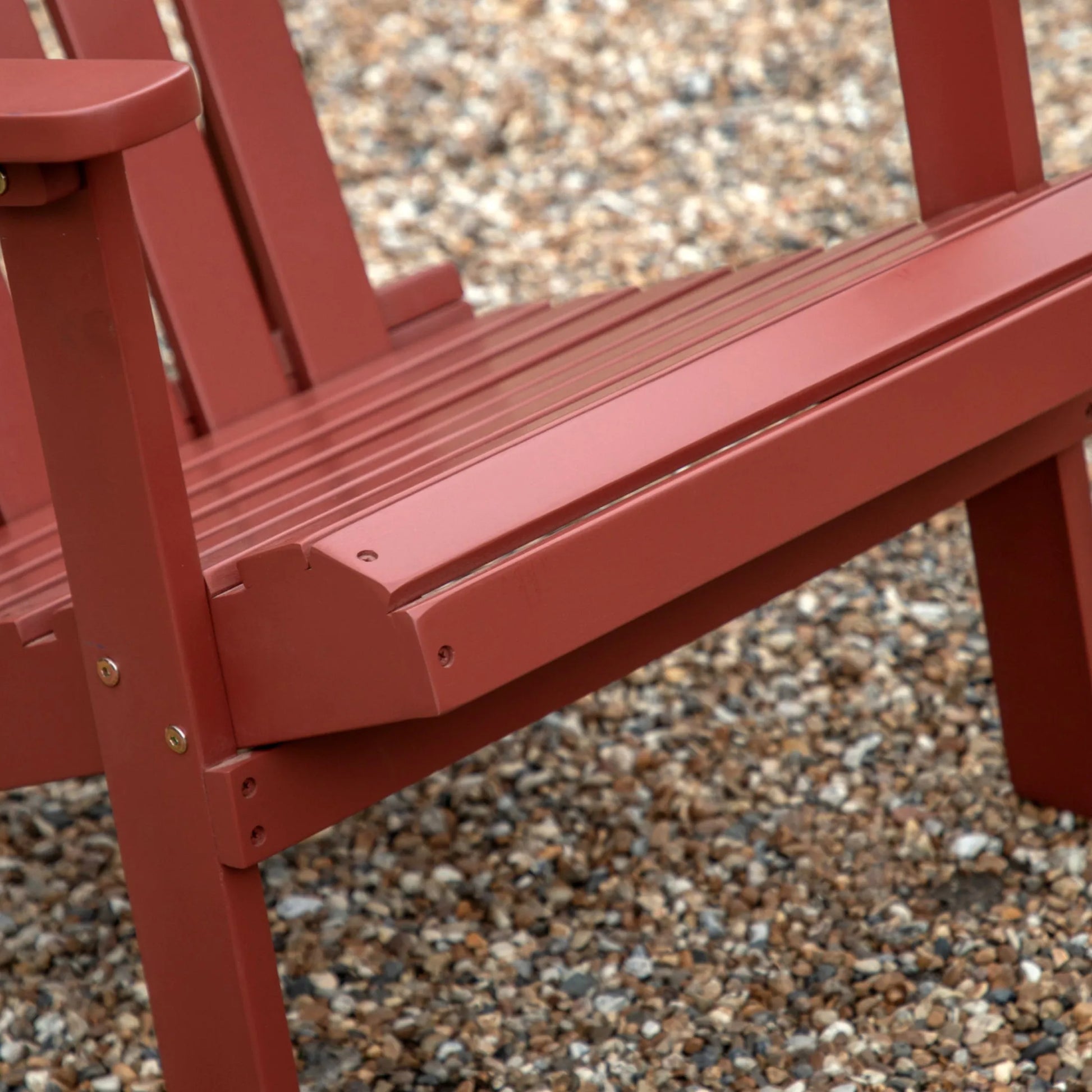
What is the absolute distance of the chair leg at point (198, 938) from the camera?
1.15m

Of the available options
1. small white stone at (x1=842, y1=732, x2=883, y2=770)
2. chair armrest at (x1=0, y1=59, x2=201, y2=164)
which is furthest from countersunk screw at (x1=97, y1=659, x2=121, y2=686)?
small white stone at (x1=842, y1=732, x2=883, y2=770)

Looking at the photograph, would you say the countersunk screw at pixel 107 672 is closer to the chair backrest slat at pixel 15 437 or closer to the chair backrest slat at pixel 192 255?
the chair backrest slat at pixel 15 437

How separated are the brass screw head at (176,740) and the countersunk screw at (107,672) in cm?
6

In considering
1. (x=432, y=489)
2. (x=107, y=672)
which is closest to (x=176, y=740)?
(x=107, y=672)

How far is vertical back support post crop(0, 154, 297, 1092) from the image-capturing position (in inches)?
40.9

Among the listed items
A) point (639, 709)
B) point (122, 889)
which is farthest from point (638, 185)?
point (122, 889)

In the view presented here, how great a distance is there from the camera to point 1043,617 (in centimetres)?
171

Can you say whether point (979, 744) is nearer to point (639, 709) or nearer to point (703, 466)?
point (639, 709)

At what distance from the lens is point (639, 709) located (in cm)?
210

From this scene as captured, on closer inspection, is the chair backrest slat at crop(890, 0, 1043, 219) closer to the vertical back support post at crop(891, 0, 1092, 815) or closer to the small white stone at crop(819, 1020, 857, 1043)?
the vertical back support post at crop(891, 0, 1092, 815)

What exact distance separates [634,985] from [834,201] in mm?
2019

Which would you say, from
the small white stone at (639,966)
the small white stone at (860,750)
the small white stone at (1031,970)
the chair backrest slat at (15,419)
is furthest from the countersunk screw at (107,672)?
the small white stone at (860,750)

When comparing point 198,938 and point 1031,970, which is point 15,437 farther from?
point 1031,970

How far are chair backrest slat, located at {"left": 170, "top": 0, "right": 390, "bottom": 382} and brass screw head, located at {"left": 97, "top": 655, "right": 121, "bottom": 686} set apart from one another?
2.42 feet
